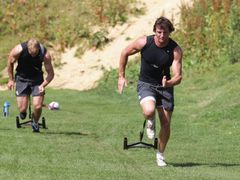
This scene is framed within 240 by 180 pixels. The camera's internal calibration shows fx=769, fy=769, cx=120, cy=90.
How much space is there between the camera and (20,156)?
12672 mm

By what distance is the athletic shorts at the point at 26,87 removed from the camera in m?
17.2

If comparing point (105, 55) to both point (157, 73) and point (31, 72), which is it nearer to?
point (31, 72)

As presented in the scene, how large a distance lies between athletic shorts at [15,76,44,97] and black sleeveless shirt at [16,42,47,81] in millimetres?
82

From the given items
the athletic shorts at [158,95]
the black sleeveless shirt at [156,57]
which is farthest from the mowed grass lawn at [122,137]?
the black sleeveless shirt at [156,57]

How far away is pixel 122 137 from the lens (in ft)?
57.4

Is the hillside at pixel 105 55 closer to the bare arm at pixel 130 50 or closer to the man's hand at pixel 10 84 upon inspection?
the man's hand at pixel 10 84

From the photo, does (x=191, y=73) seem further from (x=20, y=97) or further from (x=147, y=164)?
(x=147, y=164)

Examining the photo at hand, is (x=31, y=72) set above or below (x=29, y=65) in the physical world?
below

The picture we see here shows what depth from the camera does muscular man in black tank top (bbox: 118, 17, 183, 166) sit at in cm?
1219

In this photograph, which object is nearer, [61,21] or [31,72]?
[31,72]

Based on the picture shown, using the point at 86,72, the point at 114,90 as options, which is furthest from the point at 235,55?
the point at 86,72

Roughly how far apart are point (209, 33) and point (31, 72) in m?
16.5

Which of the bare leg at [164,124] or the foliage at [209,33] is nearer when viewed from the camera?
the bare leg at [164,124]

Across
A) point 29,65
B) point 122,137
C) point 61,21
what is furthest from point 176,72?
point 61,21
